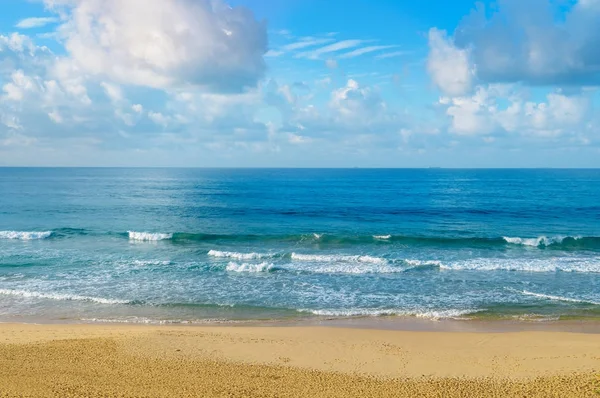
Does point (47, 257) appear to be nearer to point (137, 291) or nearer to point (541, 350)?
point (137, 291)

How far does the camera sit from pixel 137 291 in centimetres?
2320

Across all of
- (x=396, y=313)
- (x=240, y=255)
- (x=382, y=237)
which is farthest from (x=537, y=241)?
(x=240, y=255)

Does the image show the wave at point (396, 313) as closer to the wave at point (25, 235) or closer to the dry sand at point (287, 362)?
the dry sand at point (287, 362)

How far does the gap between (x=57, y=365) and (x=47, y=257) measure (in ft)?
65.0

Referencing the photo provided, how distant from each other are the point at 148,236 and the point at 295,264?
50.8ft

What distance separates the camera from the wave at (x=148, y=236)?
3784 cm

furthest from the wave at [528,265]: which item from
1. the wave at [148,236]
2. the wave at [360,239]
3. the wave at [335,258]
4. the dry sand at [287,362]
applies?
the wave at [148,236]

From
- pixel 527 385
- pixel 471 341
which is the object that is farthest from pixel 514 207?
pixel 527 385

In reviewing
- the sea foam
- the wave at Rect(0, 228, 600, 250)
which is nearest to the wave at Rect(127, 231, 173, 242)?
the wave at Rect(0, 228, 600, 250)

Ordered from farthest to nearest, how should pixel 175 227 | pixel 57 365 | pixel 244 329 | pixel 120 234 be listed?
pixel 175 227 < pixel 120 234 < pixel 244 329 < pixel 57 365

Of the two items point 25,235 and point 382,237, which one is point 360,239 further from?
point 25,235

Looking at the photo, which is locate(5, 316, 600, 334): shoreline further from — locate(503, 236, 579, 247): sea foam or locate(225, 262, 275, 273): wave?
locate(503, 236, 579, 247): sea foam

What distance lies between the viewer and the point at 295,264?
29234 mm

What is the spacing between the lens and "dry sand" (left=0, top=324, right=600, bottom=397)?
12.1 m
